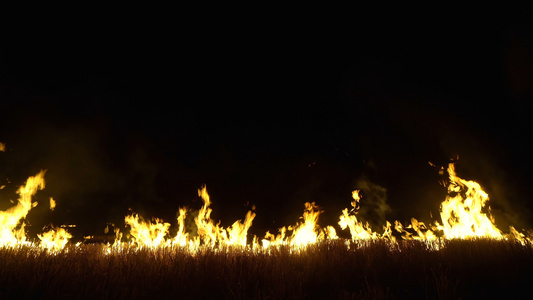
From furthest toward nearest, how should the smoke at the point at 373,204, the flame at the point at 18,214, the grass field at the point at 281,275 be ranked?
1. the smoke at the point at 373,204
2. the flame at the point at 18,214
3. the grass field at the point at 281,275

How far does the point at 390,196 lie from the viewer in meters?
11.1

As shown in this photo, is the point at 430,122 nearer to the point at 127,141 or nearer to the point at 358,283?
the point at 358,283

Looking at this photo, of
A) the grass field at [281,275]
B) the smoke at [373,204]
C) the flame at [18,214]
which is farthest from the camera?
the smoke at [373,204]

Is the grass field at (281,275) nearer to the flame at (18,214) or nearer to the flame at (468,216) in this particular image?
the flame at (468,216)

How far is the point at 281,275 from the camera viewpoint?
3.39 meters

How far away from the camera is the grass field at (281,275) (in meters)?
2.87

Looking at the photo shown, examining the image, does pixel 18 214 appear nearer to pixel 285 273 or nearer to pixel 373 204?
pixel 285 273

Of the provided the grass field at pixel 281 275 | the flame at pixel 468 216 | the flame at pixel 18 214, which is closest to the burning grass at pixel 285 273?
the grass field at pixel 281 275

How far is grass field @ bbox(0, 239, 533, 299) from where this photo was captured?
113 inches

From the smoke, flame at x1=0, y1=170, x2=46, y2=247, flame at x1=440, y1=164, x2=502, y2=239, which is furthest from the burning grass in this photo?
the smoke

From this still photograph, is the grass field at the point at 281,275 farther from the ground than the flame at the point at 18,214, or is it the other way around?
the flame at the point at 18,214

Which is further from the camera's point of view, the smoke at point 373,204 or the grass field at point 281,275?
the smoke at point 373,204

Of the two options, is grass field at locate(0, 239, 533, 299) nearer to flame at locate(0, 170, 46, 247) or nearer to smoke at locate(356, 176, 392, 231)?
flame at locate(0, 170, 46, 247)

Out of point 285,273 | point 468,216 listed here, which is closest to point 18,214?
point 285,273
